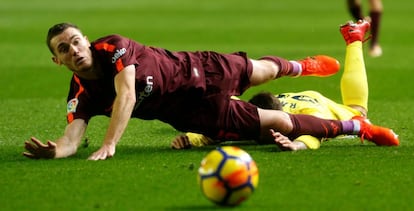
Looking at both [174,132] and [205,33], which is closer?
[174,132]

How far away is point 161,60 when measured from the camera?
947 cm

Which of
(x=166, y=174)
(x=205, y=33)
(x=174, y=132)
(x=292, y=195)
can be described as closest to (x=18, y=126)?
(x=174, y=132)

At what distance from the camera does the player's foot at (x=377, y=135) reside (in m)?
9.70

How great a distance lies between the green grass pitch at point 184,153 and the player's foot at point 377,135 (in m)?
0.09

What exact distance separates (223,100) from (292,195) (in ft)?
6.12

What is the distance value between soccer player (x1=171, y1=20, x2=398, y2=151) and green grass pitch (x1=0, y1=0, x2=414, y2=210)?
15cm

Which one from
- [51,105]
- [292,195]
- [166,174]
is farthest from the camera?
[51,105]

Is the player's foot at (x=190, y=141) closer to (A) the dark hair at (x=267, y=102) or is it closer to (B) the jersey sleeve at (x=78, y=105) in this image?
(A) the dark hair at (x=267, y=102)

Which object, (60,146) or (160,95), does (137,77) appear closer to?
(160,95)

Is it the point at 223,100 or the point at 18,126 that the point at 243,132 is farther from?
the point at 18,126

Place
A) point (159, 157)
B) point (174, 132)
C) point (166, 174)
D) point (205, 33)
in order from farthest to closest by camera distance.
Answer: point (205, 33)
point (174, 132)
point (159, 157)
point (166, 174)

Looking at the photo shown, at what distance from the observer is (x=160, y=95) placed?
9328 mm

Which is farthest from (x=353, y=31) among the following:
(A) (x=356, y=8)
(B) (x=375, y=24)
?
(A) (x=356, y=8)

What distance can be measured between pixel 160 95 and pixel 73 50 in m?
0.79
